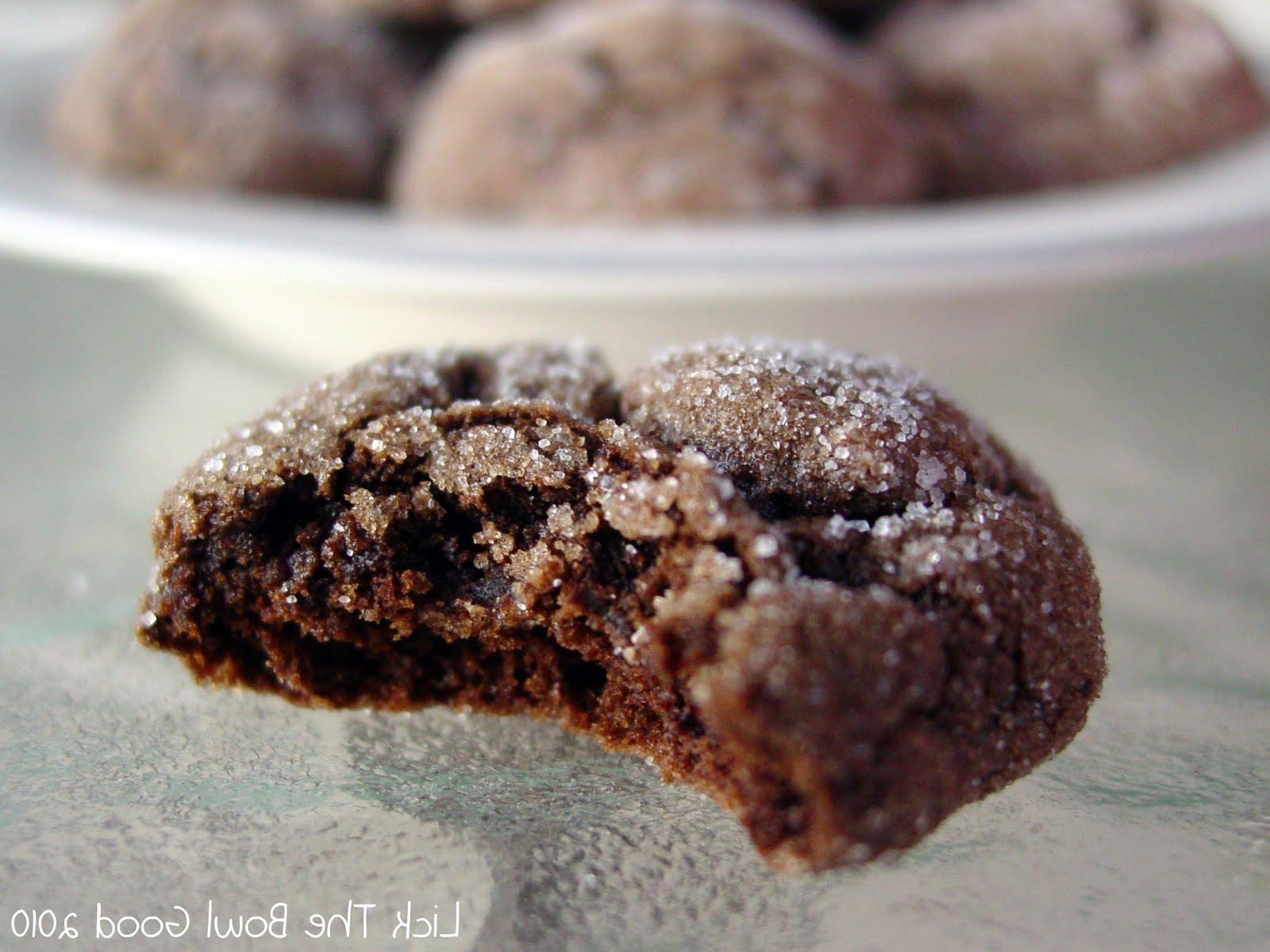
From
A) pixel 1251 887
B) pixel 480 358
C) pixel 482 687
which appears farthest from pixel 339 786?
pixel 1251 887

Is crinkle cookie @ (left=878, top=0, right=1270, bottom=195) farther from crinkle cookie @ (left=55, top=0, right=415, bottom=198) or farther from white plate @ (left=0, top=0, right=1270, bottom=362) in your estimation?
crinkle cookie @ (left=55, top=0, right=415, bottom=198)

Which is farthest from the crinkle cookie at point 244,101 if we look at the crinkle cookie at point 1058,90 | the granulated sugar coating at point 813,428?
the granulated sugar coating at point 813,428

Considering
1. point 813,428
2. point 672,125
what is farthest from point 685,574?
point 672,125

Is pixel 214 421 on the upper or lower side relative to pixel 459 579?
lower

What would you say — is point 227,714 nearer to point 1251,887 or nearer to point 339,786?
point 339,786

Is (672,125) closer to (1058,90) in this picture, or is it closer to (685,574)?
(1058,90)

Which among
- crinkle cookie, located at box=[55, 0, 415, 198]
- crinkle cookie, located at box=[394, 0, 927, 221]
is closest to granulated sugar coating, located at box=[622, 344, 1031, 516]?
crinkle cookie, located at box=[394, 0, 927, 221]

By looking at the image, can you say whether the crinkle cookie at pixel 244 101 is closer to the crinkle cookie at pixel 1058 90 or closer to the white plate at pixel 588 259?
the white plate at pixel 588 259
